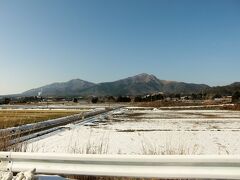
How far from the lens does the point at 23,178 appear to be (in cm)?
433

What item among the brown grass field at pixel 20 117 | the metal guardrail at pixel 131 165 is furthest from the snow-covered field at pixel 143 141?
the metal guardrail at pixel 131 165

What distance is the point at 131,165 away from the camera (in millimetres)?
4504

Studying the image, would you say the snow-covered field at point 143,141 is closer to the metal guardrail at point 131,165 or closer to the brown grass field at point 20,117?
the brown grass field at point 20,117

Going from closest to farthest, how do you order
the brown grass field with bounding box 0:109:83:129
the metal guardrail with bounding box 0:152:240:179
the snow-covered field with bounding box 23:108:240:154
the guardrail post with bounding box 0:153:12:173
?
the metal guardrail with bounding box 0:152:240:179
the guardrail post with bounding box 0:153:12:173
the snow-covered field with bounding box 23:108:240:154
the brown grass field with bounding box 0:109:83:129

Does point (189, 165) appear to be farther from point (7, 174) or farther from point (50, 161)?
point (7, 174)

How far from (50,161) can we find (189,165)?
1863 mm

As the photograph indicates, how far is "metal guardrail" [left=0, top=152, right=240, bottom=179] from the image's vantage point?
4.20m

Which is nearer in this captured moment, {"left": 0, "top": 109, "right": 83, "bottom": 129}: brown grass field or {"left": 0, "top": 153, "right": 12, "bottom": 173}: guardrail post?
{"left": 0, "top": 153, "right": 12, "bottom": 173}: guardrail post

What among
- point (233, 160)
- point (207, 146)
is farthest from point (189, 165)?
point (207, 146)

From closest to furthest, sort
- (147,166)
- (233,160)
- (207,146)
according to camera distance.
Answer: (233,160) → (147,166) → (207,146)

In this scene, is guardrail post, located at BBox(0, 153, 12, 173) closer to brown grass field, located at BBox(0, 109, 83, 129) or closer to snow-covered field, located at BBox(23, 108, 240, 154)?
snow-covered field, located at BBox(23, 108, 240, 154)

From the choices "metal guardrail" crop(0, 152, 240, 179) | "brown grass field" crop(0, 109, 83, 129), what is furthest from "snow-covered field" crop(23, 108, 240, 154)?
"metal guardrail" crop(0, 152, 240, 179)

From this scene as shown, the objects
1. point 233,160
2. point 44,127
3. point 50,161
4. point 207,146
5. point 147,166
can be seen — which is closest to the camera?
point 233,160

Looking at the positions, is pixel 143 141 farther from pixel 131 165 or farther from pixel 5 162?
pixel 131 165
